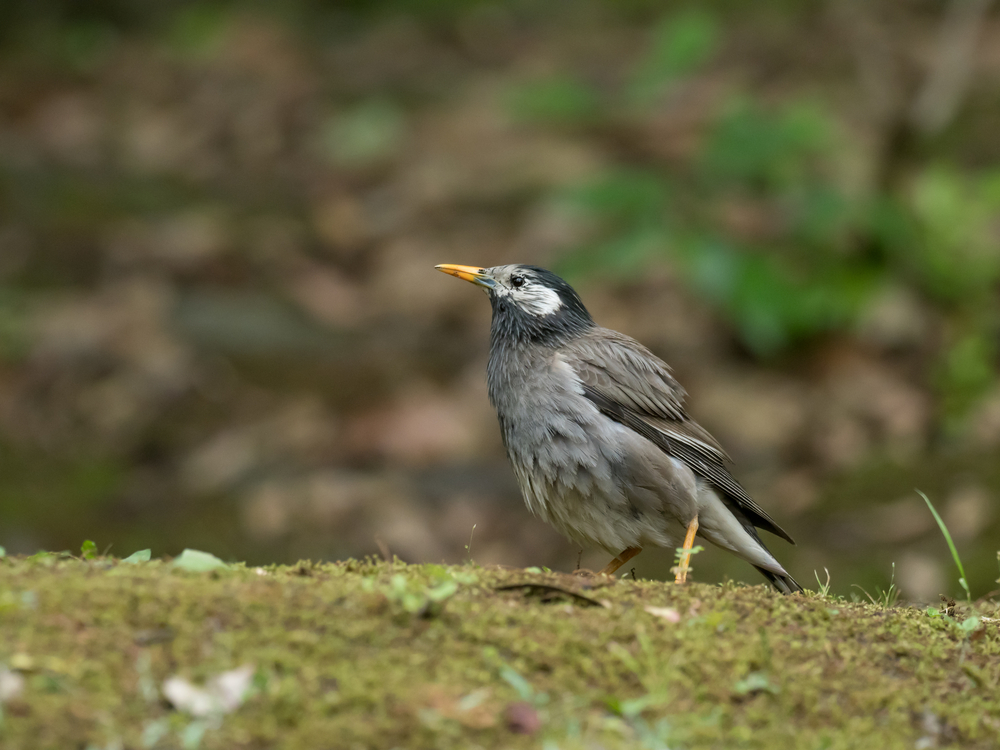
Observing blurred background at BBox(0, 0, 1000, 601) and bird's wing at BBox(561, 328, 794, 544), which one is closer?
bird's wing at BBox(561, 328, 794, 544)

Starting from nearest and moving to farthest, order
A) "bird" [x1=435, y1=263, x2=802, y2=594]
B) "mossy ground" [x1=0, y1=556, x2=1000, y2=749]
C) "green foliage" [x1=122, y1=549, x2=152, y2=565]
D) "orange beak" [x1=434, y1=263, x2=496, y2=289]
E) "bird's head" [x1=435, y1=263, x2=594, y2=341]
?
"mossy ground" [x1=0, y1=556, x2=1000, y2=749] → "green foliage" [x1=122, y1=549, x2=152, y2=565] → "bird" [x1=435, y1=263, x2=802, y2=594] → "bird's head" [x1=435, y1=263, x2=594, y2=341] → "orange beak" [x1=434, y1=263, x2=496, y2=289]

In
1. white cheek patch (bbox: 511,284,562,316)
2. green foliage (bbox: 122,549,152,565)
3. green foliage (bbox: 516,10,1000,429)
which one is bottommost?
green foliage (bbox: 122,549,152,565)

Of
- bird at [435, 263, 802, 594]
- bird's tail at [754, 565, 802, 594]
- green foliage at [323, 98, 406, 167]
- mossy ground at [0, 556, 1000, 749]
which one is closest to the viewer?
mossy ground at [0, 556, 1000, 749]

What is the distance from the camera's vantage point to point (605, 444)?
4.70 m

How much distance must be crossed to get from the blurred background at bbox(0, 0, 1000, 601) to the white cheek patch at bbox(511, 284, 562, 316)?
93.7 inches

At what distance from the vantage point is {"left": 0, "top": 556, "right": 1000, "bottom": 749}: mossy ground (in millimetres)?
2332

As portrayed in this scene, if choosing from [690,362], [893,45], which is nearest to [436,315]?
[690,362]

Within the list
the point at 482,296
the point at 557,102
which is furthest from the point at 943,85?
the point at 482,296

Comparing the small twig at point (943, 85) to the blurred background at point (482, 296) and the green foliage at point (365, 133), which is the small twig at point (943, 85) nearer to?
the blurred background at point (482, 296)

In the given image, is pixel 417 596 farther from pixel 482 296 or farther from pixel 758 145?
pixel 482 296

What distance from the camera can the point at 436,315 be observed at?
1128 cm

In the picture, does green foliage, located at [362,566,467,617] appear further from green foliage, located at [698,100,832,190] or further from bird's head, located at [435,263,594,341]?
green foliage, located at [698,100,832,190]

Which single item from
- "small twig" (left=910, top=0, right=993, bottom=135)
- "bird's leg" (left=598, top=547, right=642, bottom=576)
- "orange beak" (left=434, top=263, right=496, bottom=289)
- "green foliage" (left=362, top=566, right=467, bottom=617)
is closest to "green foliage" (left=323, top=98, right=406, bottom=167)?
"small twig" (left=910, top=0, right=993, bottom=135)

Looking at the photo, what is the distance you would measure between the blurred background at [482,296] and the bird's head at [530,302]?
2.30 metres
